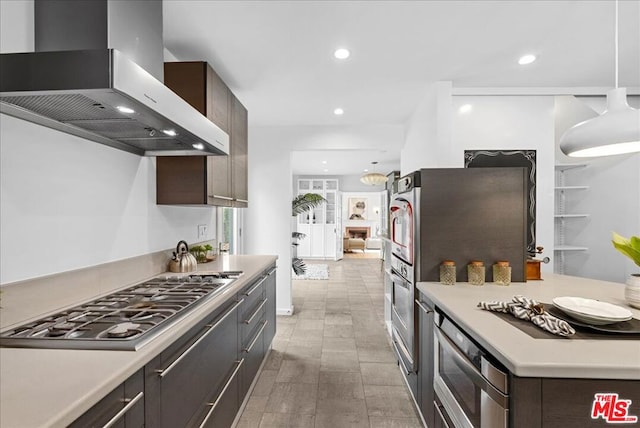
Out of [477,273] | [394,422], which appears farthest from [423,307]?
[394,422]

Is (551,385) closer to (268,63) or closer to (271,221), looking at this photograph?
(268,63)

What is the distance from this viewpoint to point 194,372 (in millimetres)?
1447

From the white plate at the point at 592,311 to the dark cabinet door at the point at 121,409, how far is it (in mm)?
1649

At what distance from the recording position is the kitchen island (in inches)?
41.8

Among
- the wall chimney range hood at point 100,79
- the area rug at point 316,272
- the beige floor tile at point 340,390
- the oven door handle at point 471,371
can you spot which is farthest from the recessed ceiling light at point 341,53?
the area rug at point 316,272

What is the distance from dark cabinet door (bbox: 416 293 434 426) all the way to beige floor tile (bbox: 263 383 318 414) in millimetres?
794

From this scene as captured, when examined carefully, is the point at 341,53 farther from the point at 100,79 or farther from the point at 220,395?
the point at 220,395

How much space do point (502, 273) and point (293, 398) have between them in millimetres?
1751

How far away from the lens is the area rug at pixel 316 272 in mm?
7195

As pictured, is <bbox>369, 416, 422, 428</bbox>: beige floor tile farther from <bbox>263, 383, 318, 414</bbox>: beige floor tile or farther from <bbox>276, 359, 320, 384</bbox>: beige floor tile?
<bbox>276, 359, 320, 384</bbox>: beige floor tile

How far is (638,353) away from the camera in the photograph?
1.11 m

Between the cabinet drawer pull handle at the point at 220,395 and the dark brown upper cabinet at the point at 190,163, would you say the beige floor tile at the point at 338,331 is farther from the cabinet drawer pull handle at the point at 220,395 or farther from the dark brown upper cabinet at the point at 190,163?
the dark brown upper cabinet at the point at 190,163

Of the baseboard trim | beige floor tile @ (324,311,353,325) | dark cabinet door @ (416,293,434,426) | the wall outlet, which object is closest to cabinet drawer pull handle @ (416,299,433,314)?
dark cabinet door @ (416,293,434,426)

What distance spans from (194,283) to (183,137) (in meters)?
0.91
